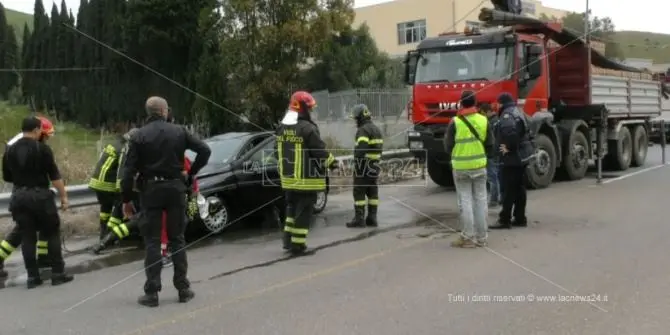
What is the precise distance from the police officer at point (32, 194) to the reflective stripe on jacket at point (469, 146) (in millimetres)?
4426

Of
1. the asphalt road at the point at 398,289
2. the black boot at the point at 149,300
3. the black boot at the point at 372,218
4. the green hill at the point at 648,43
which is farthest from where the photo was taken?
the green hill at the point at 648,43

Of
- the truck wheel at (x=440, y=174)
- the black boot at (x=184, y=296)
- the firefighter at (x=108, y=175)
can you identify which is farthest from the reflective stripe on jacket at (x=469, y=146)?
the truck wheel at (x=440, y=174)

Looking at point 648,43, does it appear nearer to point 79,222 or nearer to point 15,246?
point 79,222

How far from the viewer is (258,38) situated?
2148cm

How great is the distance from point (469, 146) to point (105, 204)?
4.66m

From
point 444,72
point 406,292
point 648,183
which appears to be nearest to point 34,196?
point 406,292

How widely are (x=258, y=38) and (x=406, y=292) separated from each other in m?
16.6

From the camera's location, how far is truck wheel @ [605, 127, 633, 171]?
640 inches

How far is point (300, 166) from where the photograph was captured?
25.6 ft

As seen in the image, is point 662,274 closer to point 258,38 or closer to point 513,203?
point 513,203

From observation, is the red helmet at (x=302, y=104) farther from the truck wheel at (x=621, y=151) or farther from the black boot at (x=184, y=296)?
the truck wheel at (x=621, y=151)

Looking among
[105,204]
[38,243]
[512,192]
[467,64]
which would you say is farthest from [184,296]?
[467,64]

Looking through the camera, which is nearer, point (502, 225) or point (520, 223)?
point (502, 225)

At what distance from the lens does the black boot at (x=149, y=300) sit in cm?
576
